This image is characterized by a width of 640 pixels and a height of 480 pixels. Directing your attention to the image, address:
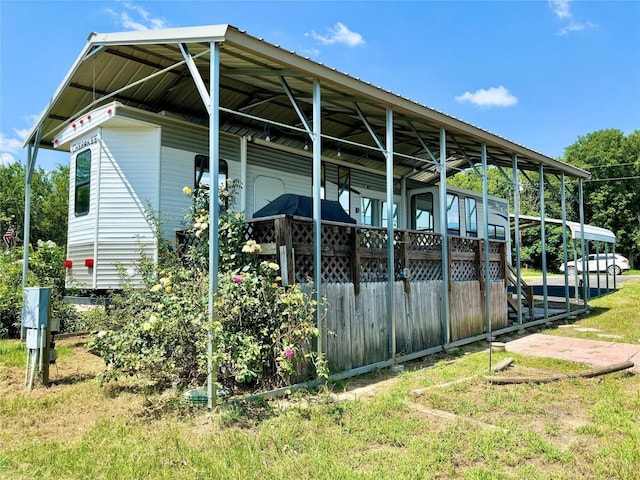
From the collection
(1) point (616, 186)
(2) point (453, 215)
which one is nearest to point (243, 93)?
(2) point (453, 215)

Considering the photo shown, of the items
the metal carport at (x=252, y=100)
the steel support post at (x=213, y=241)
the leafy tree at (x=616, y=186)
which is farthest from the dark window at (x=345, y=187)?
the leafy tree at (x=616, y=186)

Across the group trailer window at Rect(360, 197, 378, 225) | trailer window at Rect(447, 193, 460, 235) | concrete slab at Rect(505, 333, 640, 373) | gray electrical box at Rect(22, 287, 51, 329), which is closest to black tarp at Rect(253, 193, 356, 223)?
trailer window at Rect(360, 197, 378, 225)

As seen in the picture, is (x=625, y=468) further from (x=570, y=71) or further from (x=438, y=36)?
(x=570, y=71)

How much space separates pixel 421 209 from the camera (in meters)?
11.6

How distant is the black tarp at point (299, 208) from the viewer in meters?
7.02

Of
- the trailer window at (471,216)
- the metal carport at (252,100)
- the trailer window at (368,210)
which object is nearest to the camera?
the metal carport at (252,100)

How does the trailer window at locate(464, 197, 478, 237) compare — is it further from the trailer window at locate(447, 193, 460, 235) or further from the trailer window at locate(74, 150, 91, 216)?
the trailer window at locate(74, 150, 91, 216)

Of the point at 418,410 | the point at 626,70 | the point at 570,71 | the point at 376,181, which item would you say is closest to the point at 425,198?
the point at 376,181

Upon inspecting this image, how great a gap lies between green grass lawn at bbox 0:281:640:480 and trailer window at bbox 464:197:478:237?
7228mm

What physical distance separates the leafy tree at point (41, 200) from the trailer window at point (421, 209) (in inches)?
866

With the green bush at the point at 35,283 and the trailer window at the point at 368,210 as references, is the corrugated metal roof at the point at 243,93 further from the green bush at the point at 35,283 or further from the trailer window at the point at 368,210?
the green bush at the point at 35,283

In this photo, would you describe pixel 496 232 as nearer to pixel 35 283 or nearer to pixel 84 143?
pixel 84 143

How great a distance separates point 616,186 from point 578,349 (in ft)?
109

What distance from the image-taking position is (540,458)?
3.30 meters
